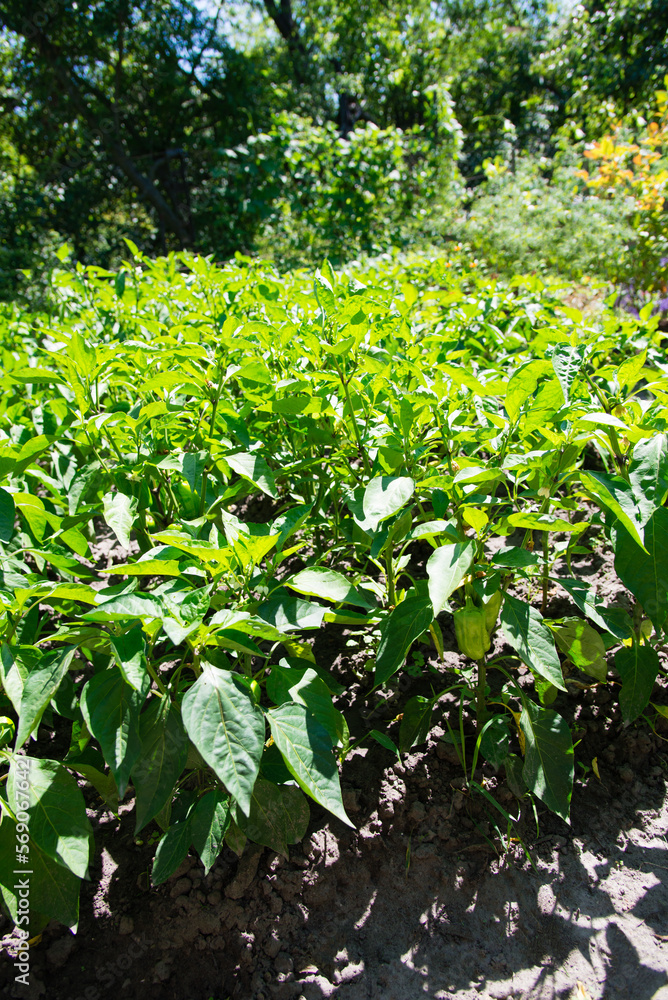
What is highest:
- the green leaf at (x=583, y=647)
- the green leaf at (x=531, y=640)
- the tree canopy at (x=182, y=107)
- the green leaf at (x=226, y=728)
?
the tree canopy at (x=182, y=107)

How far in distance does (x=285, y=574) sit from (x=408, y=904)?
47.8 inches

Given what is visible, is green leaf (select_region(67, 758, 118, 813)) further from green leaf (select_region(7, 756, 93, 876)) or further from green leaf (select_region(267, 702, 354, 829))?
green leaf (select_region(267, 702, 354, 829))

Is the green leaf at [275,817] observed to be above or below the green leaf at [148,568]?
below

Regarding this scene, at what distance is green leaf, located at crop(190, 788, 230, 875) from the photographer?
1.29 meters

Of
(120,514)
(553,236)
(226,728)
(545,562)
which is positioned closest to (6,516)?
(120,514)

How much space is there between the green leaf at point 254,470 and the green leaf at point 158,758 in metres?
0.59

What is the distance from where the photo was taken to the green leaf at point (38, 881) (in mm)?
1259

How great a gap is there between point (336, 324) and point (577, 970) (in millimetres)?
1871

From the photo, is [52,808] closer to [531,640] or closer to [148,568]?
[148,568]

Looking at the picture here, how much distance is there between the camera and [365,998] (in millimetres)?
1360

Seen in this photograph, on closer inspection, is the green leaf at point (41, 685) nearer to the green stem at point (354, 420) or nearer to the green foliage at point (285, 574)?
the green foliage at point (285, 574)

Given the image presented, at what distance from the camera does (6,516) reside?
1.44 meters

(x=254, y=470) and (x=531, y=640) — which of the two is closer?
(x=531, y=640)

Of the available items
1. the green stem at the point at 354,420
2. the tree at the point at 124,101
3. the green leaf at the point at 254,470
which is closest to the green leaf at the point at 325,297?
the green stem at the point at 354,420
